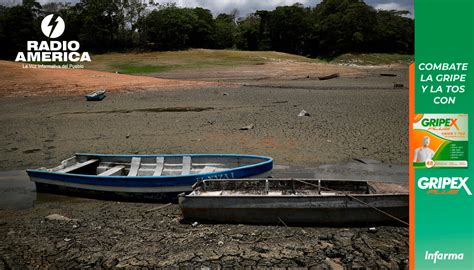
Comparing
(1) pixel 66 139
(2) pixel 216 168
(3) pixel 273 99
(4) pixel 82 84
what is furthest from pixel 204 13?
(2) pixel 216 168

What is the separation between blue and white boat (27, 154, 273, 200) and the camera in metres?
8.75

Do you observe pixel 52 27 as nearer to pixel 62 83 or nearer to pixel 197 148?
pixel 62 83

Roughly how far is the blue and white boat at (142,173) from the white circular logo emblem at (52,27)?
4207 centimetres

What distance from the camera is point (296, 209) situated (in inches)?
284

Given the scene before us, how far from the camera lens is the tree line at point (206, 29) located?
56.0 meters

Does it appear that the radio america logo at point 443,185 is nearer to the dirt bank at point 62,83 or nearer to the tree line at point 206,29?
the dirt bank at point 62,83

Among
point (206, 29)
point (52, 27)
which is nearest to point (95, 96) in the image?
point (52, 27)

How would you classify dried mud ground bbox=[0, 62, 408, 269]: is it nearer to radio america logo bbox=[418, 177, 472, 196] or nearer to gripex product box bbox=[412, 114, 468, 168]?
radio america logo bbox=[418, 177, 472, 196]

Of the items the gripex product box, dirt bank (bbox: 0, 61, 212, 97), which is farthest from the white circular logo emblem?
the gripex product box

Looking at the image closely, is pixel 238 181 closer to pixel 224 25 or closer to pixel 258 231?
pixel 258 231

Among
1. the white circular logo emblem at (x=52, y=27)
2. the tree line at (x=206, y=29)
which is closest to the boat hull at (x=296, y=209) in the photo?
the white circular logo emblem at (x=52, y=27)

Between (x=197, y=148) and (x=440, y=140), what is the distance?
10.1 metres

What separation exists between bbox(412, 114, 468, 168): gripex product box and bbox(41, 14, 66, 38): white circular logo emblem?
1971 inches

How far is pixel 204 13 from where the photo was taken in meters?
66.9
